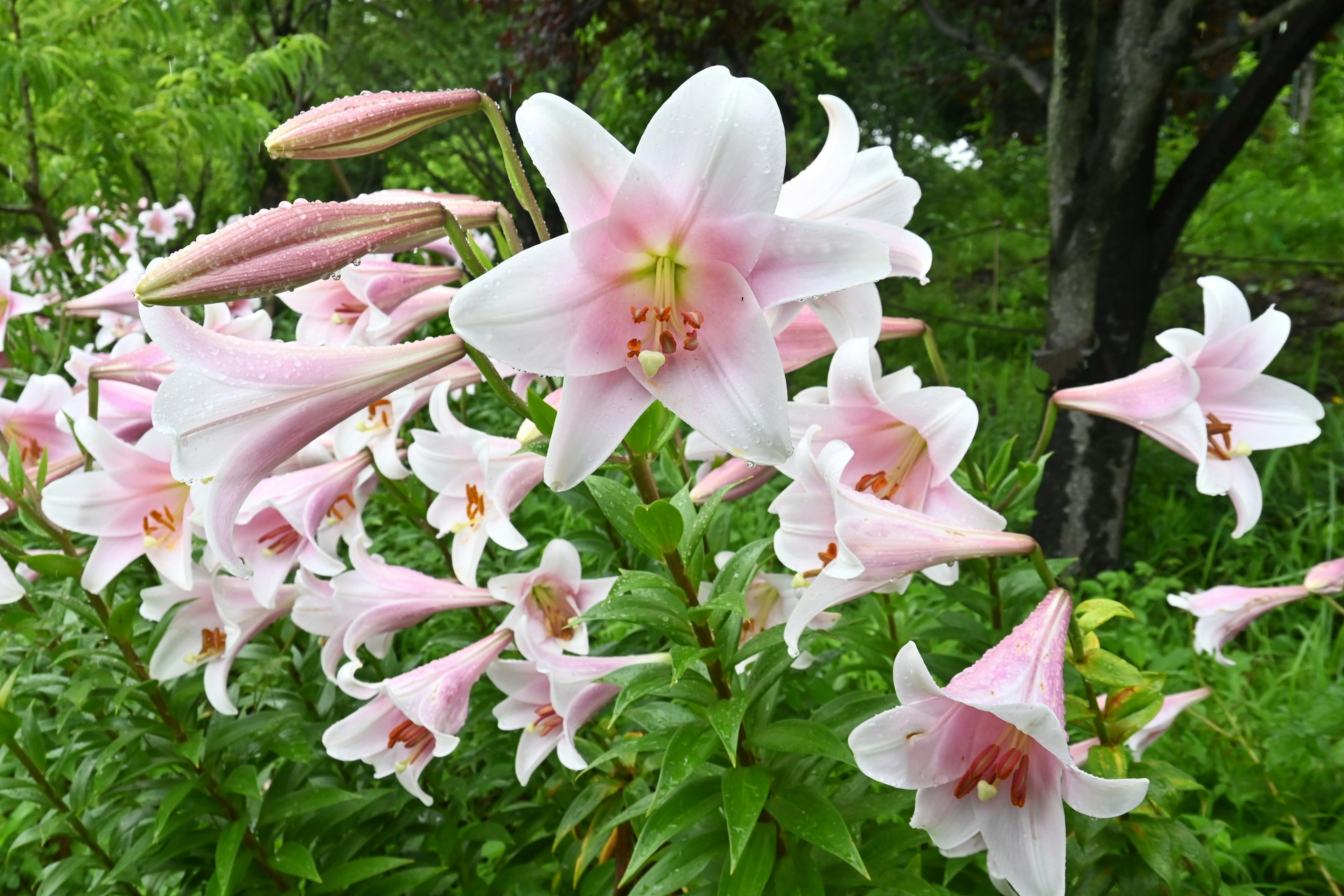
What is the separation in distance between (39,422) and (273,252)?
1.12 m

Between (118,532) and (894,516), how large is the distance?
1.10 metres

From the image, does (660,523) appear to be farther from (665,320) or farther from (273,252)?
(273,252)

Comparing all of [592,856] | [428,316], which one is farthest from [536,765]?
[428,316]

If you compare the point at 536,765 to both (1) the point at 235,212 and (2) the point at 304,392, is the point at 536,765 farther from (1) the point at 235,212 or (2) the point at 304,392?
(1) the point at 235,212

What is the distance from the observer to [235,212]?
242 inches

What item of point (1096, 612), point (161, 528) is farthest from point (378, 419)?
point (1096, 612)

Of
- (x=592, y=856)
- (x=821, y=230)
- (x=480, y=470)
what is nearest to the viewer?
(x=821, y=230)

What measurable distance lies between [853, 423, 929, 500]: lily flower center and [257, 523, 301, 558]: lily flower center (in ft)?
2.79

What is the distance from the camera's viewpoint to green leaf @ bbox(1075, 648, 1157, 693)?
990 millimetres

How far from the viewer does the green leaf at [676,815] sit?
0.98 m

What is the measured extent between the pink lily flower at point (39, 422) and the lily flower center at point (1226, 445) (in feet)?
5.59

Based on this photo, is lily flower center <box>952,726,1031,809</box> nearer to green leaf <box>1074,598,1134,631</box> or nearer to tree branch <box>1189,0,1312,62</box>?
green leaf <box>1074,598,1134,631</box>

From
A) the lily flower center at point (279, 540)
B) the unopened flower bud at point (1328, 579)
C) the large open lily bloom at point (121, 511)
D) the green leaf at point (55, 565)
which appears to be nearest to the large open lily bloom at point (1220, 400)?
the unopened flower bud at point (1328, 579)

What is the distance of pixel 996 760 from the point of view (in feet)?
3.03
